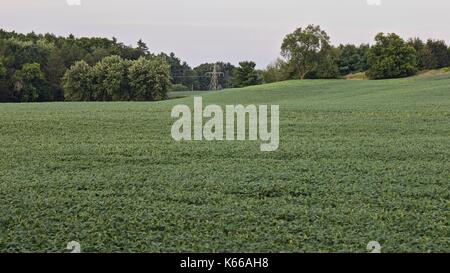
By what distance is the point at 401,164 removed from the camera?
9.70 metres

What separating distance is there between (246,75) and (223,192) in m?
56.2

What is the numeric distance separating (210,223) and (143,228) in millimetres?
757

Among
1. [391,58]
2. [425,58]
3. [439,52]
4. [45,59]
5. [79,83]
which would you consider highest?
[439,52]

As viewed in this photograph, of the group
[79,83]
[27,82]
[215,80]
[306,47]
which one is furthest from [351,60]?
[27,82]

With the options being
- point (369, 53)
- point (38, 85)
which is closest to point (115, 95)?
point (38, 85)

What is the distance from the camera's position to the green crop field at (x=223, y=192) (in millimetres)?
5473

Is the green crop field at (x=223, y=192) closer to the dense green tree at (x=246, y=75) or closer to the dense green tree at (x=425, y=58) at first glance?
the dense green tree at (x=425, y=58)

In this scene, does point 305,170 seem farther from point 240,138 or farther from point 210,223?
point 240,138

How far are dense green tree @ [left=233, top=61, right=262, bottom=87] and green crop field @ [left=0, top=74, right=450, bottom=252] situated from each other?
159ft

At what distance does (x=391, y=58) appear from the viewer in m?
50.6

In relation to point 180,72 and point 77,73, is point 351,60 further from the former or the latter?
point 77,73

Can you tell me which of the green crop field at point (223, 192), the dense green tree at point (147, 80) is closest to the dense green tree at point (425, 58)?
the dense green tree at point (147, 80)

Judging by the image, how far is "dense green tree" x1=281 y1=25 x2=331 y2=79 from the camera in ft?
148

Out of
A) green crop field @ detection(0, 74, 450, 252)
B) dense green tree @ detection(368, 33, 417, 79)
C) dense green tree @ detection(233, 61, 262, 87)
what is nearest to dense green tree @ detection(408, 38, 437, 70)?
dense green tree @ detection(368, 33, 417, 79)
